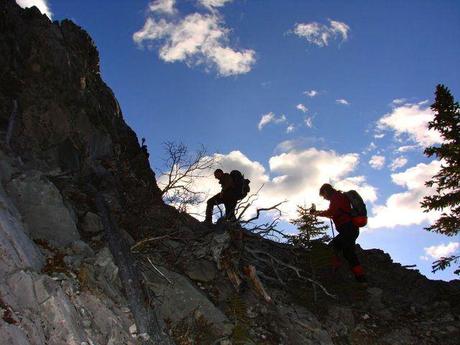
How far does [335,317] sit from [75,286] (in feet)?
20.9

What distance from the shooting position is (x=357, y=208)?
34.1 feet

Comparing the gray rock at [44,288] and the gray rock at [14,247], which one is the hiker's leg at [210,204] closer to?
the gray rock at [14,247]

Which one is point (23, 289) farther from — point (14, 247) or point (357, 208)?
point (357, 208)

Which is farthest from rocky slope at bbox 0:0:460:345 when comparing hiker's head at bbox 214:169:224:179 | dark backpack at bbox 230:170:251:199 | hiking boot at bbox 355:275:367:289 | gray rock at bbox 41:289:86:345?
hiker's head at bbox 214:169:224:179

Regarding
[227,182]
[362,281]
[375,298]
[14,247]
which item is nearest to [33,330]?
[14,247]

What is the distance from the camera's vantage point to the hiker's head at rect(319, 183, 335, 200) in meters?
10.7

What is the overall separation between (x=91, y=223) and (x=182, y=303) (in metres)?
2.94

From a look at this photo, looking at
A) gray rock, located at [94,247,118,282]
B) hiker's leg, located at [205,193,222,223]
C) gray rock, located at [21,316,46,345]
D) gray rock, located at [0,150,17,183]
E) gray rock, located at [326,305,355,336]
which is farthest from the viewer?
hiker's leg, located at [205,193,222,223]

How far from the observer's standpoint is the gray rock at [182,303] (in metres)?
7.93

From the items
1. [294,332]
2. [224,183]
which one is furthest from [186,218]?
[294,332]

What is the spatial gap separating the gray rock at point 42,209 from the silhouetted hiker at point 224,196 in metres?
4.49

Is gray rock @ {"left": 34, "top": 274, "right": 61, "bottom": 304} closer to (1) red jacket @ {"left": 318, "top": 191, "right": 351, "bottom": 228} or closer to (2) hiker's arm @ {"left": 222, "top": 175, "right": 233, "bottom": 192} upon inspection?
(2) hiker's arm @ {"left": 222, "top": 175, "right": 233, "bottom": 192}

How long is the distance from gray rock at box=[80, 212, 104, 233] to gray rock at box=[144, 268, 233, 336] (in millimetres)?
1748

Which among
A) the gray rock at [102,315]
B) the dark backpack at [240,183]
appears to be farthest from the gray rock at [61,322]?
the dark backpack at [240,183]
